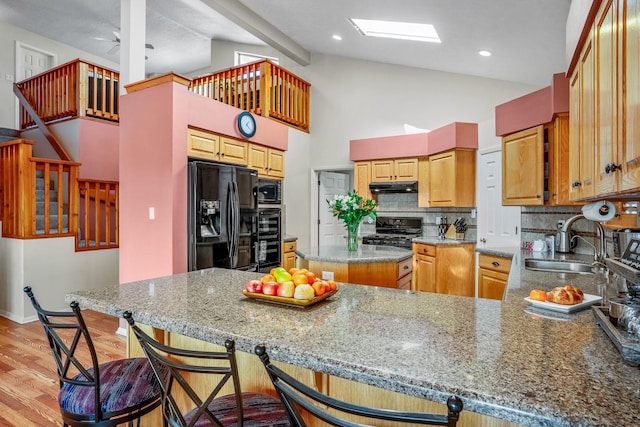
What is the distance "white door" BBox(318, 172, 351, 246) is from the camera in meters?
6.39

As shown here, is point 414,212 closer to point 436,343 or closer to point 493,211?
point 493,211

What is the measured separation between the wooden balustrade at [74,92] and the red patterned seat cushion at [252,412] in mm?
6023

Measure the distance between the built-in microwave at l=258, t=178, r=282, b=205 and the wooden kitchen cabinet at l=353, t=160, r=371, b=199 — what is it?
4.65 feet

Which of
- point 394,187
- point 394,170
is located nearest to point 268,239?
point 394,187

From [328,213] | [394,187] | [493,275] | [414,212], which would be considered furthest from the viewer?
[328,213]

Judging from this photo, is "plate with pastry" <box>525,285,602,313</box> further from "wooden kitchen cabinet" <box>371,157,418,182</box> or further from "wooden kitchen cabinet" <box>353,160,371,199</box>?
"wooden kitchen cabinet" <box>353,160,371,199</box>

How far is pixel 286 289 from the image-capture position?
55.9 inches

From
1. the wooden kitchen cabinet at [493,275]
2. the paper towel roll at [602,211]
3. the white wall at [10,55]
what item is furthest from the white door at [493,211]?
the white wall at [10,55]

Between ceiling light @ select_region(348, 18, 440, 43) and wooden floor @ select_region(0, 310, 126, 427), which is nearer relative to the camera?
wooden floor @ select_region(0, 310, 126, 427)

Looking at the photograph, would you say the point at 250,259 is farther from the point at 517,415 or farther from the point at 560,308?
the point at 517,415

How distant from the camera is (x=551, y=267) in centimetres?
285

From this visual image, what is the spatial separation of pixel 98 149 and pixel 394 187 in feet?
15.6

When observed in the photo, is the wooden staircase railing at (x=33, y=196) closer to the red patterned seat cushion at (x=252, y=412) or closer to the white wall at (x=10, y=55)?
the white wall at (x=10, y=55)

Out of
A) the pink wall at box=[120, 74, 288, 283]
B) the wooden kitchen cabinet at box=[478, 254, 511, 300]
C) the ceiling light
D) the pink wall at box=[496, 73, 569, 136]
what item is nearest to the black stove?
the wooden kitchen cabinet at box=[478, 254, 511, 300]
